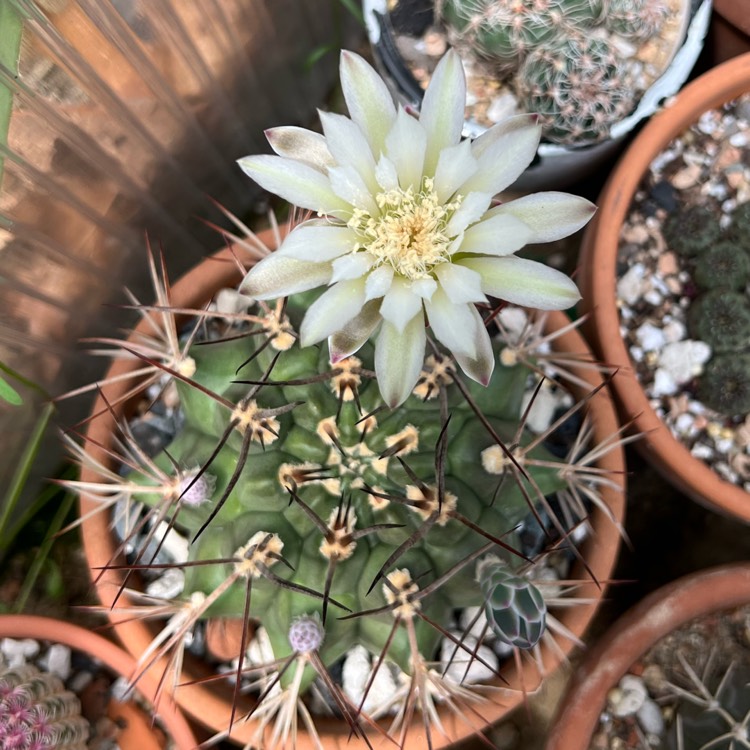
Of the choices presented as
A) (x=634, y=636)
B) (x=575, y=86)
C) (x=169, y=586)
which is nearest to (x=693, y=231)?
(x=575, y=86)

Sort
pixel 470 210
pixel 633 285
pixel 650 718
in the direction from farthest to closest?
pixel 633 285
pixel 650 718
pixel 470 210

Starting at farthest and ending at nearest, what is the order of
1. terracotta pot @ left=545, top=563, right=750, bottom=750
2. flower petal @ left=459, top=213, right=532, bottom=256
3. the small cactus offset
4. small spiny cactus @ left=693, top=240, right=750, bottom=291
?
small spiny cactus @ left=693, top=240, right=750, bottom=291
terracotta pot @ left=545, top=563, right=750, bottom=750
the small cactus offset
flower petal @ left=459, top=213, right=532, bottom=256

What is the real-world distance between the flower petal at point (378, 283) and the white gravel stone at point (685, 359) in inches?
27.0

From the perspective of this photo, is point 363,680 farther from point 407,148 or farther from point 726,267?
point 726,267

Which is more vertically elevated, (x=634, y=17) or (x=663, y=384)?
(x=634, y=17)

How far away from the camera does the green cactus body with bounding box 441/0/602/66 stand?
1.01 m

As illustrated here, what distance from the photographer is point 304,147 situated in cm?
62

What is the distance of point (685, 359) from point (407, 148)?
0.71m

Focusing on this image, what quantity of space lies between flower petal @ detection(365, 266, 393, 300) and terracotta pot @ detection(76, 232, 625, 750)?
0.47 meters

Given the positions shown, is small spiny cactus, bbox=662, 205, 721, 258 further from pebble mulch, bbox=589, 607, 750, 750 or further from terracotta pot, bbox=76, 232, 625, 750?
pebble mulch, bbox=589, 607, 750, 750

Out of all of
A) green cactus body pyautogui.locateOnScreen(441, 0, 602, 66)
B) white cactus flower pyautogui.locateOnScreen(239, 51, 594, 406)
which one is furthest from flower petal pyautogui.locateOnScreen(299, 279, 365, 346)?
green cactus body pyautogui.locateOnScreen(441, 0, 602, 66)

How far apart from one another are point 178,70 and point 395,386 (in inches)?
28.2

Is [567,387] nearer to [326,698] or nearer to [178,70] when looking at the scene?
[326,698]

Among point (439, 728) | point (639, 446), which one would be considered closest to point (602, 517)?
point (639, 446)
